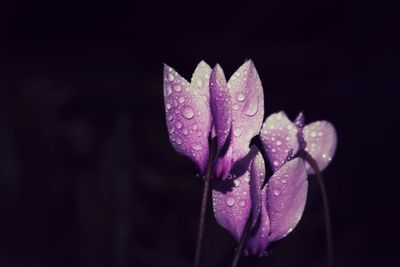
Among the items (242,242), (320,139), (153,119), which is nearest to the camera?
(242,242)

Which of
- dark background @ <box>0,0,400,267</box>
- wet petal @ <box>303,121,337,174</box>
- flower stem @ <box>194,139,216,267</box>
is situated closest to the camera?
flower stem @ <box>194,139,216,267</box>

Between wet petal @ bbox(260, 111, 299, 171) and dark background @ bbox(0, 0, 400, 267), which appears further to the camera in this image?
dark background @ bbox(0, 0, 400, 267)

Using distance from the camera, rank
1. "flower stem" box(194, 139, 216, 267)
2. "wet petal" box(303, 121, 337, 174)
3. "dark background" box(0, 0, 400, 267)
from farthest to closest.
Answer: "dark background" box(0, 0, 400, 267)
"wet petal" box(303, 121, 337, 174)
"flower stem" box(194, 139, 216, 267)

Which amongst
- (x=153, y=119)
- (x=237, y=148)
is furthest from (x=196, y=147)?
(x=153, y=119)

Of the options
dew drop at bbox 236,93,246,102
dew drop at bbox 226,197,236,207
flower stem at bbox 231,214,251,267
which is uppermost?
dew drop at bbox 236,93,246,102

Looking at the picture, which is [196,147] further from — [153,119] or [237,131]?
[153,119]

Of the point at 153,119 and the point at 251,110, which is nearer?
the point at 251,110

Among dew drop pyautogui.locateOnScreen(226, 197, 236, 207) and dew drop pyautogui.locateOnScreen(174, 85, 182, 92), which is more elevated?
dew drop pyautogui.locateOnScreen(174, 85, 182, 92)

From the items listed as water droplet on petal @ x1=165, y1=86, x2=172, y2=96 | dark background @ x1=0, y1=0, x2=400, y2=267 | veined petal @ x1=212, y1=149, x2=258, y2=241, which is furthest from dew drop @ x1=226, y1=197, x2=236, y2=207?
dark background @ x1=0, y1=0, x2=400, y2=267

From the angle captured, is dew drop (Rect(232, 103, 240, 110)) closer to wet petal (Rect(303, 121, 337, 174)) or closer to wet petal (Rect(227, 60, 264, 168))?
wet petal (Rect(227, 60, 264, 168))
